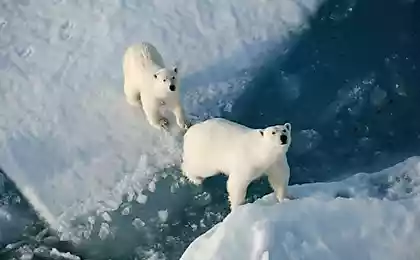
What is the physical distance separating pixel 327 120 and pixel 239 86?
1.13ft

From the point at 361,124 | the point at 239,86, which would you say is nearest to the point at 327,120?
the point at 361,124

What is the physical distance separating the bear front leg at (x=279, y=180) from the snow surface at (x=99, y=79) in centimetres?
42

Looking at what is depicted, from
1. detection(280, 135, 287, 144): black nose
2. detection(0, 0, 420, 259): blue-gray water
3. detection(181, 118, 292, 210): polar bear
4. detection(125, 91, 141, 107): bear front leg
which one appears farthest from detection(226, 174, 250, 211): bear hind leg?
detection(125, 91, 141, 107): bear front leg

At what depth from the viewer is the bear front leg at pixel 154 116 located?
2686mm

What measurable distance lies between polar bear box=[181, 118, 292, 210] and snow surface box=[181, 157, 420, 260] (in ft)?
0.29

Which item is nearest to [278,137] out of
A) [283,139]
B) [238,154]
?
[283,139]

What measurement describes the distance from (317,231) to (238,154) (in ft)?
1.10

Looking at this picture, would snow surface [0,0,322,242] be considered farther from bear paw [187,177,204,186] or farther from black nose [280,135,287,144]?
black nose [280,135,287,144]

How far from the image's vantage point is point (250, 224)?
2184 mm

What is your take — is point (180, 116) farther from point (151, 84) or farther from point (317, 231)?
point (317, 231)

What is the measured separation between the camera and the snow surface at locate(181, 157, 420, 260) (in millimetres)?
2123

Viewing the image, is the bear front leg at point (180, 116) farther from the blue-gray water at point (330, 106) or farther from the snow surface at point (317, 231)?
the snow surface at point (317, 231)

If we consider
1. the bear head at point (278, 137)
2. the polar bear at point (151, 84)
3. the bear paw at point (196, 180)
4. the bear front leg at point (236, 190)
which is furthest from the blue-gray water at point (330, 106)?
the bear head at point (278, 137)

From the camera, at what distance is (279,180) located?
2.39 meters
